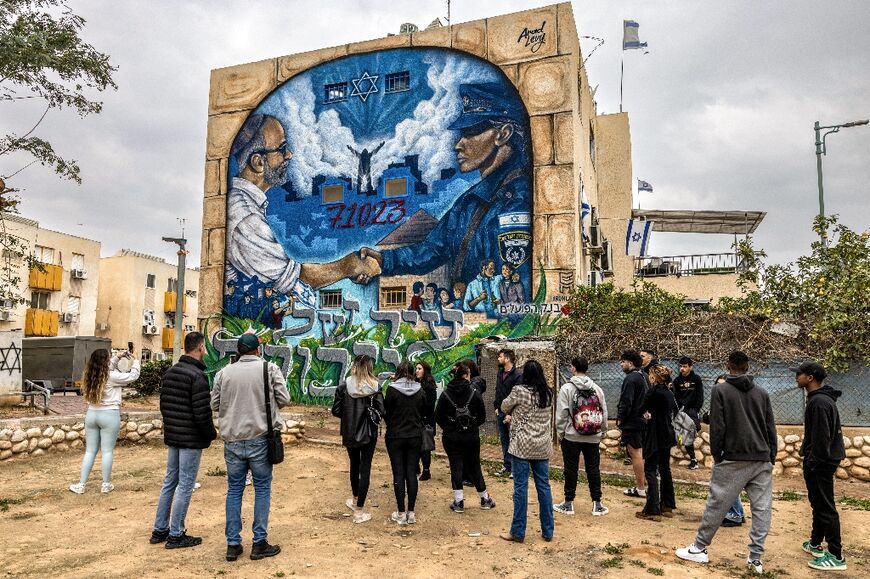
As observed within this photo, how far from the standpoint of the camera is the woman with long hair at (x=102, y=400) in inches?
291

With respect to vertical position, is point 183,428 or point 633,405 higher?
point 633,405

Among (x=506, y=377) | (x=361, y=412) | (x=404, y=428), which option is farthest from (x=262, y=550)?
(x=506, y=377)

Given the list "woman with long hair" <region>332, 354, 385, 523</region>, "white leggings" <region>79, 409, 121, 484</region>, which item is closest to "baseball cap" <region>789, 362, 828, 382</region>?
"woman with long hair" <region>332, 354, 385, 523</region>

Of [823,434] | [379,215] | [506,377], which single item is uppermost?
[379,215]

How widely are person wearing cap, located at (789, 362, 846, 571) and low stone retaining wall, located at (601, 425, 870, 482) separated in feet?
15.3

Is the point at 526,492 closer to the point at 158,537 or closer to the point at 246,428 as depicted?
the point at 246,428

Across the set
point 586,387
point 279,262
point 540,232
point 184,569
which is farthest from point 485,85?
point 184,569

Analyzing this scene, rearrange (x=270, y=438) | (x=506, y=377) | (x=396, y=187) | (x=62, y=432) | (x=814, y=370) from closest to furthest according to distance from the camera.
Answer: (x=270, y=438) < (x=814, y=370) < (x=506, y=377) < (x=62, y=432) < (x=396, y=187)

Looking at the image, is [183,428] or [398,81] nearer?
[183,428]

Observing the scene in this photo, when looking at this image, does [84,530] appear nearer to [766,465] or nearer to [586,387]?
[586,387]

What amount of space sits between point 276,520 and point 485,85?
14046mm

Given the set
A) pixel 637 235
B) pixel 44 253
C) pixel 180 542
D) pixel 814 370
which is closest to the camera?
pixel 814 370

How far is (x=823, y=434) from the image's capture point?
5574mm

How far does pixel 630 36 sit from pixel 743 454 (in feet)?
76.2
